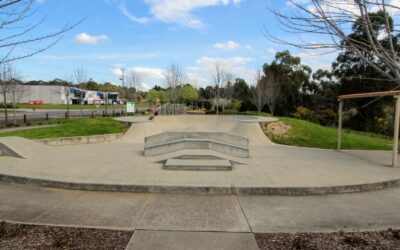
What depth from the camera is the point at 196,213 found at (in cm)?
503

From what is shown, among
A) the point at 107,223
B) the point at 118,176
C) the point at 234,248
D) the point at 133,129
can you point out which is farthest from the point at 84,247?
the point at 133,129

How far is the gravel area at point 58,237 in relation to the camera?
378 centimetres

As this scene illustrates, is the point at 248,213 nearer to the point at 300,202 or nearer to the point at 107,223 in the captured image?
the point at 300,202

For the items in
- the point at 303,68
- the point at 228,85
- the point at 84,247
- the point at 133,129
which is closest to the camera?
→ the point at 84,247

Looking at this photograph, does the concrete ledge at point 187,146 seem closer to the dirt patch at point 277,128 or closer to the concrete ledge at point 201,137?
the concrete ledge at point 201,137

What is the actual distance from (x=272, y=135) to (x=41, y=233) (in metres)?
13.9

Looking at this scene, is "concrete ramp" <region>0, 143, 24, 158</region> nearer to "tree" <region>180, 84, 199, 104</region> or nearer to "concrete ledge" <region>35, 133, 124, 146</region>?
"concrete ledge" <region>35, 133, 124, 146</region>

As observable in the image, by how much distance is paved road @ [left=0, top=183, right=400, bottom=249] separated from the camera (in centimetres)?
416

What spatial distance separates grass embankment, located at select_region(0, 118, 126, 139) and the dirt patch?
8.08 metres

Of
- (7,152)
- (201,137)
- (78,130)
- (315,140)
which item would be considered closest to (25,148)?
(7,152)

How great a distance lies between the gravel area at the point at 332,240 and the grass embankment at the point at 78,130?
40.5 ft

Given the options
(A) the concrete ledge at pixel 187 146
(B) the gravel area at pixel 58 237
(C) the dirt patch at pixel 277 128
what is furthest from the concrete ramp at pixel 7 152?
(C) the dirt patch at pixel 277 128

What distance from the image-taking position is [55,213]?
16.3 ft

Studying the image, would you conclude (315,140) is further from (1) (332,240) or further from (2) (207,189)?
(1) (332,240)
